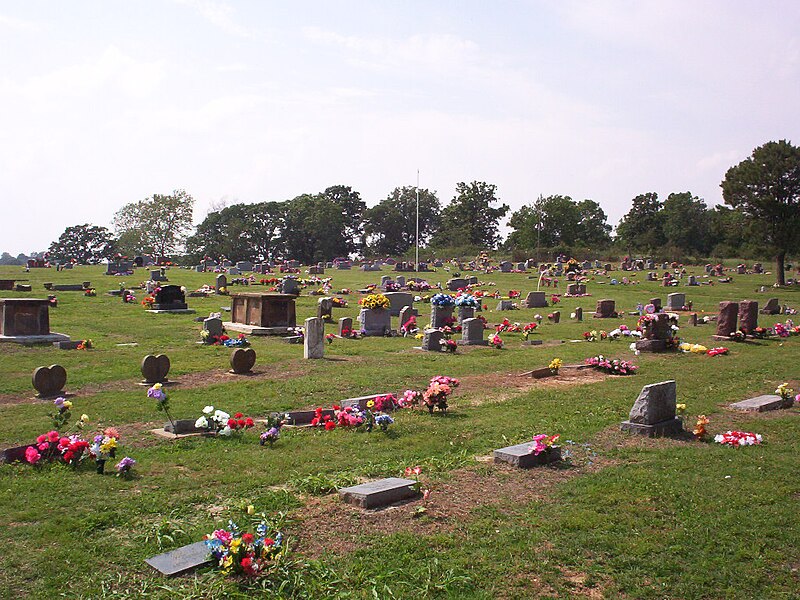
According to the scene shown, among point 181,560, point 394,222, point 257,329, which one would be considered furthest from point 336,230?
point 181,560

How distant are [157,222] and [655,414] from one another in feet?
278

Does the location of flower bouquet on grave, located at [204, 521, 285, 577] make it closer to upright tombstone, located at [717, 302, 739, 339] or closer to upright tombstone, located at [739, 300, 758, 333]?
upright tombstone, located at [717, 302, 739, 339]

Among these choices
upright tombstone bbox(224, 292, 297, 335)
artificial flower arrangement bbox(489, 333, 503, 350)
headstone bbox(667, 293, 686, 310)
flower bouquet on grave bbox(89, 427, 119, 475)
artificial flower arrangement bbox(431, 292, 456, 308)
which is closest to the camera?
flower bouquet on grave bbox(89, 427, 119, 475)

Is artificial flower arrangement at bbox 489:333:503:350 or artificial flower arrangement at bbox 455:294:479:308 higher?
artificial flower arrangement at bbox 455:294:479:308

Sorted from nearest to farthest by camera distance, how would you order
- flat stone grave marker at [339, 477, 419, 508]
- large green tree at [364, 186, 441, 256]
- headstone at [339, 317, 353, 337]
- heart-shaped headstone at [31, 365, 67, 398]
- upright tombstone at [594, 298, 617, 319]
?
flat stone grave marker at [339, 477, 419, 508], heart-shaped headstone at [31, 365, 67, 398], headstone at [339, 317, 353, 337], upright tombstone at [594, 298, 617, 319], large green tree at [364, 186, 441, 256]

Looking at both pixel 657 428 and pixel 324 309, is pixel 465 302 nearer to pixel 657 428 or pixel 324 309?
pixel 324 309

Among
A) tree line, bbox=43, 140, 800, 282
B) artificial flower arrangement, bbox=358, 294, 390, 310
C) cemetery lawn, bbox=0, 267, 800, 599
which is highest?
tree line, bbox=43, 140, 800, 282

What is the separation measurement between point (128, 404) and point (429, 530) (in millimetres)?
8499

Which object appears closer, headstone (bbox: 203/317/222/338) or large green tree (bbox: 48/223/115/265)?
headstone (bbox: 203/317/222/338)

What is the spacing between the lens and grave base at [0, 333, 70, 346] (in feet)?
69.9

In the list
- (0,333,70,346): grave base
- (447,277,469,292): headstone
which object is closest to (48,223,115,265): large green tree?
(447,277,469,292): headstone

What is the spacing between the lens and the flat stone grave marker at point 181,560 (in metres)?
6.41

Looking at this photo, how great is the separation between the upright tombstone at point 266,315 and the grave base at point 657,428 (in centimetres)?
1594

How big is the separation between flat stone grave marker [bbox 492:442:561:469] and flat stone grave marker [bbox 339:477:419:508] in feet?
5.79
